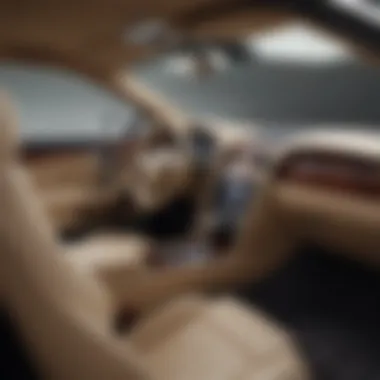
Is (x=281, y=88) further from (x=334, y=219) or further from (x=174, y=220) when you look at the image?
(x=334, y=219)

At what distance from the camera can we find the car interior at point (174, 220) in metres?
0.91

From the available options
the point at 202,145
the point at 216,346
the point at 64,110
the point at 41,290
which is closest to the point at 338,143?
the point at 216,346

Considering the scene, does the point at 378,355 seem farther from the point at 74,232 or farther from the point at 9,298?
the point at 74,232

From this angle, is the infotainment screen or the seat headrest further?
the infotainment screen

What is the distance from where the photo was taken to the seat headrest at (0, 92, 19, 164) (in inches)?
36.6

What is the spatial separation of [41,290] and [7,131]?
0.68 feet

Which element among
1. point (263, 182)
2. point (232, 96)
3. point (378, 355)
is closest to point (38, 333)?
point (378, 355)

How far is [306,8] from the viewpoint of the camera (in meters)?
0.88

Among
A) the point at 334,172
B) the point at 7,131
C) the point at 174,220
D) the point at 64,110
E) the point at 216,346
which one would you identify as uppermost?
the point at 7,131

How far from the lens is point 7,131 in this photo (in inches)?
36.7

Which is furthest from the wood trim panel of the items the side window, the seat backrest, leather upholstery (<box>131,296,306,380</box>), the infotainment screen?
the side window

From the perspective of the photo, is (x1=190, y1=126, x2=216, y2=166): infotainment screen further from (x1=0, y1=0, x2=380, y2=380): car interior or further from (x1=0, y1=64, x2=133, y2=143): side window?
(x1=0, y1=64, x2=133, y2=143): side window

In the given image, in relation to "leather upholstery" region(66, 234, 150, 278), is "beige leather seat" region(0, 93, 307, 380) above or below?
above

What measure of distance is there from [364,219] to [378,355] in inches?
9.5
